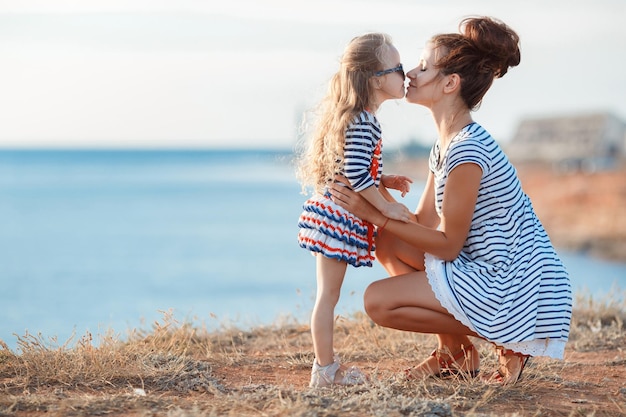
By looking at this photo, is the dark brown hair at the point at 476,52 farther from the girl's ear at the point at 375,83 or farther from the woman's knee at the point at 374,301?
the woman's knee at the point at 374,301

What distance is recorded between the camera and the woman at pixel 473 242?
3.90 meters

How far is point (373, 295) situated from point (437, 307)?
1.03 feet

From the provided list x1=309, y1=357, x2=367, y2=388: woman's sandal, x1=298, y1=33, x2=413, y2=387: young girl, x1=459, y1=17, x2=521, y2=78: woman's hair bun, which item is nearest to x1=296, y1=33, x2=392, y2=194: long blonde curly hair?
x1=298, y1=33, x2=413, y2=387: young girl

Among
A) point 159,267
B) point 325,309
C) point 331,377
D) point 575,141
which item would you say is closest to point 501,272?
point 325,309

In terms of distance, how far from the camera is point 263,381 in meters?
4.39

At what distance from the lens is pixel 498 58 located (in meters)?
4.05

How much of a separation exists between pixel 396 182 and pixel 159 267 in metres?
21.2

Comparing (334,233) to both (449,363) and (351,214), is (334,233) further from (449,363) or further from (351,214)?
(449,363)

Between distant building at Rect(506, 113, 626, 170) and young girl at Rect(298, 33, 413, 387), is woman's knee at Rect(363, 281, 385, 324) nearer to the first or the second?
young girl at Rect(298, 33, 413, 387)

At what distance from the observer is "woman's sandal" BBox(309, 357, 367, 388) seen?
398 cm

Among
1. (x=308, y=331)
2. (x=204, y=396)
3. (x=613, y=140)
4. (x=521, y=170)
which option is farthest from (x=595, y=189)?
(x=204, y=396)

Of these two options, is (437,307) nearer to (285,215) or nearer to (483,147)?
(483,147)

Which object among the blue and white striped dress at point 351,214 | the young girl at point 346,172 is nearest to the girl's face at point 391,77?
the young girl at point 346,172

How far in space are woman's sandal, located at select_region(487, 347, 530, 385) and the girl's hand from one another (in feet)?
3.09
